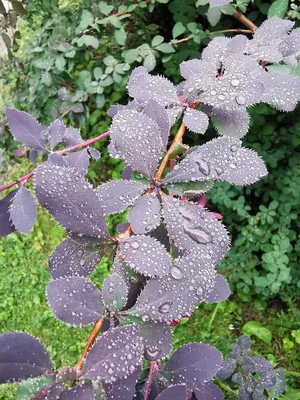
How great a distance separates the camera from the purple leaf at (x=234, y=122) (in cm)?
70

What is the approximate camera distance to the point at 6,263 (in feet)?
8.38

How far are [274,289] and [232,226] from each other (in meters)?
0.39

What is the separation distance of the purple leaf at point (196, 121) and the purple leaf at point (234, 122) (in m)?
0.03

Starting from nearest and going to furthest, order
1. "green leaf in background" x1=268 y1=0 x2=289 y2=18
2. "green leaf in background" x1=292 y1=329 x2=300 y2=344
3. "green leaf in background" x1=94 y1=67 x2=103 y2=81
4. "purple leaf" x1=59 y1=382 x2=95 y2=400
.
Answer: "purple leaf" x1=59 y1=382 x2=95 y2=400, "green leaf in background" x1=268 y1=0 x2=289 y2=18, "green leaf in background" x1=94 y1=67 x2=103 y2=81, "green leaf in background" x1=292 y1=329 x2=300 y2=344

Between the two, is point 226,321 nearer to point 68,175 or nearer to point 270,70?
point 270,70

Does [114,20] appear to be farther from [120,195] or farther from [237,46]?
[120,195]

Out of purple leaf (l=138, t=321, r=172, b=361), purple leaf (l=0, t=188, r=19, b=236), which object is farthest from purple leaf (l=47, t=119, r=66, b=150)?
purple leaf (l=138, t=321, r=172, b=361)

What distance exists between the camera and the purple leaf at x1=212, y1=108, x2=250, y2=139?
27.7 inches

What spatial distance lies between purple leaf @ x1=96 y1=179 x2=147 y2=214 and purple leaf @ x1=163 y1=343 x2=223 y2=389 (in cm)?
22

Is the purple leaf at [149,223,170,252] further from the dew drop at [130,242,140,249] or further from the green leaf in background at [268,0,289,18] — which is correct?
the green leaf in background at [268,0,289,18]

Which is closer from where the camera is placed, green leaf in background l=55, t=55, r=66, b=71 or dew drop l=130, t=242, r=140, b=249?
dew drop l=130, t=242, r=140, b=249

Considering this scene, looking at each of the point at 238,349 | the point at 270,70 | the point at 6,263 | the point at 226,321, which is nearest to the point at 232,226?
the point at 226,321

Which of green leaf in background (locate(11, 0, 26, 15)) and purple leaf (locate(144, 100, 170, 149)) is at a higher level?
purple leaf (locate(144, 100, 170, 149))

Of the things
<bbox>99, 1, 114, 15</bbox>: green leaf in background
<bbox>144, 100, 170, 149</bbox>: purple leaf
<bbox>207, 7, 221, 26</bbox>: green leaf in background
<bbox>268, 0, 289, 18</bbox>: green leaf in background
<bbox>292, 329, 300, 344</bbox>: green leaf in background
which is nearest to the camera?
<bbox>144, 100, 170, 149</bbox>: purple leaf
